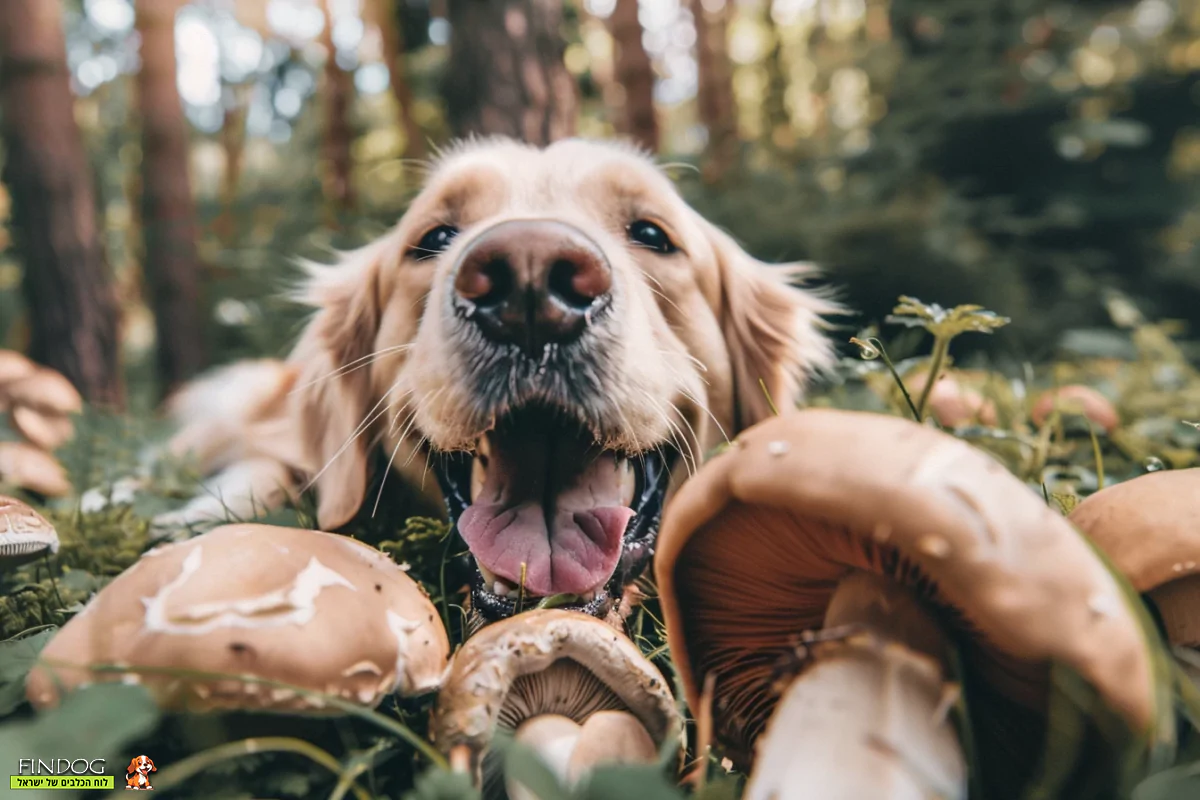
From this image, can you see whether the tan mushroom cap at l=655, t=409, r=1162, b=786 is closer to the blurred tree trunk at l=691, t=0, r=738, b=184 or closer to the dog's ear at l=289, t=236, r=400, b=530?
the dog's ear at l=289, t=236, r=400, b=530

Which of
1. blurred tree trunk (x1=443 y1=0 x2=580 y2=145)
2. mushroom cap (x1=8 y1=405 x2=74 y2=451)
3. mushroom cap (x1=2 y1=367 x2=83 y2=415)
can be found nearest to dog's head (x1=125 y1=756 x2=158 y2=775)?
mushroom cap (x1=8 y1=405 x2=74 y2=451)

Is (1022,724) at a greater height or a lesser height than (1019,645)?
lesser

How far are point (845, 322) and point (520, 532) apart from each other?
483cm

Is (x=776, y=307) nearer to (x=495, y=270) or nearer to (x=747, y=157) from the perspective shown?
(x=495, y=270)

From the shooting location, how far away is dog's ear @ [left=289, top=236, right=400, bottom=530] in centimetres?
223

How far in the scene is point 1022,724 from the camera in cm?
112

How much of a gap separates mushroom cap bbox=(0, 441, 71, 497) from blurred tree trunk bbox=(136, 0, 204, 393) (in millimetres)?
5098

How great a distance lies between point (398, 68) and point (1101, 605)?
400 inches

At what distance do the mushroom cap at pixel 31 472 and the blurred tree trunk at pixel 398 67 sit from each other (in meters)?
6.48

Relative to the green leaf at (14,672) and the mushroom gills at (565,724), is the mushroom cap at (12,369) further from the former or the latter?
the mushroom gills at (565,724)

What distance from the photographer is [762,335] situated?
2543 mm

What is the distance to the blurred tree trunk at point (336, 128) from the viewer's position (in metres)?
9.92

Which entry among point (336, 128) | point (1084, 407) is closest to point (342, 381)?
point (1084, 407)

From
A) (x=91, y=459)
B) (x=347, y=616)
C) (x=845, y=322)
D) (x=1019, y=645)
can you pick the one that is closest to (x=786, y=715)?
(x=1019, y=645)
